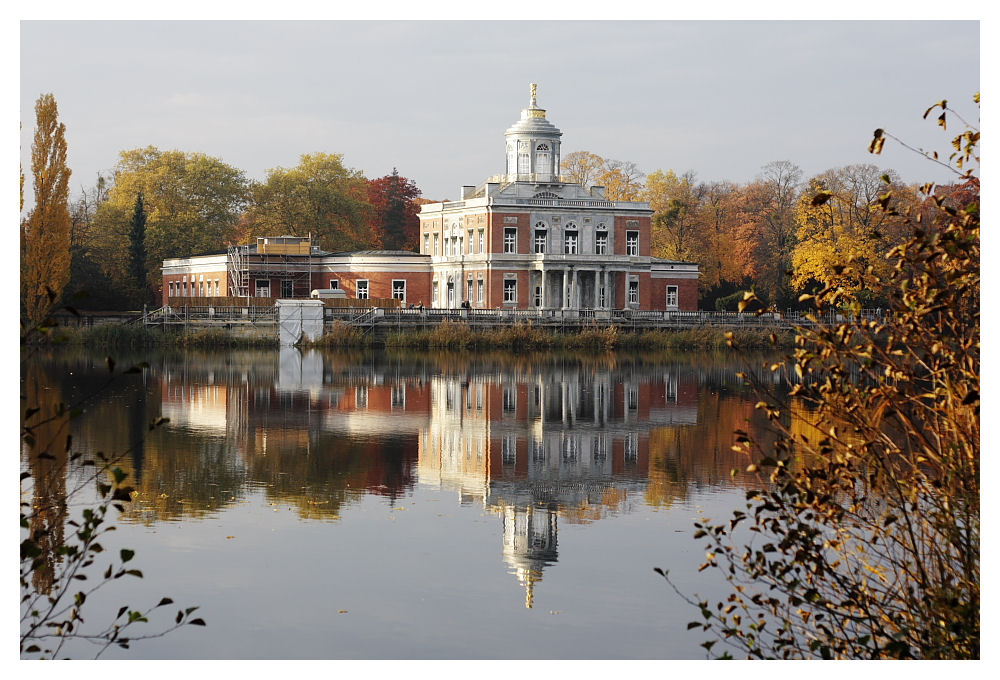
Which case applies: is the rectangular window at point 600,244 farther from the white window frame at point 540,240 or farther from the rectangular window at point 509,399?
the rectangular window at point 509,399

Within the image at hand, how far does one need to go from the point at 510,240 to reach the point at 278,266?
1233 cm

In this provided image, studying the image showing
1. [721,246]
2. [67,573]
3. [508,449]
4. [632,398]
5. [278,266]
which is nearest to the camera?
[67,573]

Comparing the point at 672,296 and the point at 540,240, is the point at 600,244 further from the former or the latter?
the point at 672,296

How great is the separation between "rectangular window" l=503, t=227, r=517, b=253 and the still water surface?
3427cm

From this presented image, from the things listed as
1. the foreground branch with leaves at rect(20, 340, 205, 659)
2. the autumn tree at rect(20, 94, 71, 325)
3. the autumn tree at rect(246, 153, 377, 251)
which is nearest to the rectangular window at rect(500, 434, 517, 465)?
the foreground branch with leaves at rect(20, 340, 205, 659)

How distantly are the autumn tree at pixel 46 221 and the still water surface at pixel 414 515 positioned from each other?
32.8ft

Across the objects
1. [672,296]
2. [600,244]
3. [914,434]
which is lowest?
[914,434]

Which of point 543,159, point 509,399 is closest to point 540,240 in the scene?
point 543,159

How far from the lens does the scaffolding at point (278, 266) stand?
63.0 meters

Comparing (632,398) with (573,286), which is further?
(573,286)

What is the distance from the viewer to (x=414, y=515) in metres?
13.0

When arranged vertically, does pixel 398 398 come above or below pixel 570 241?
below

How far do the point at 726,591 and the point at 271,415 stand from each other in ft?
45.0

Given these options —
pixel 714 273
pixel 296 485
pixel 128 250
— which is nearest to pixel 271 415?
pixel 296 485
